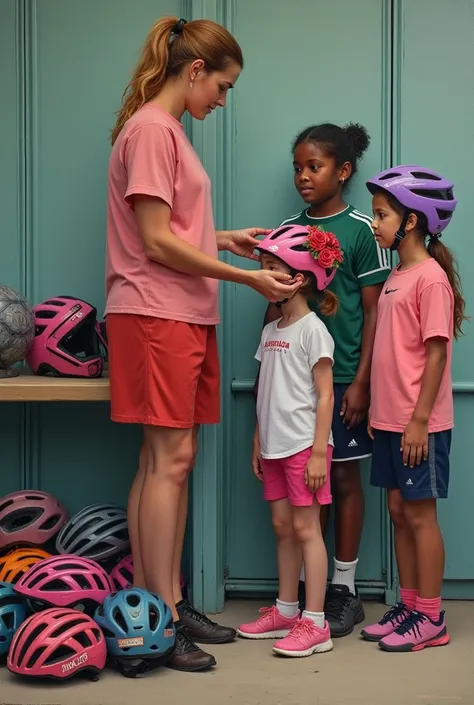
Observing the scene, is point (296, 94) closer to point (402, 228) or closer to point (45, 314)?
point (402, 228)

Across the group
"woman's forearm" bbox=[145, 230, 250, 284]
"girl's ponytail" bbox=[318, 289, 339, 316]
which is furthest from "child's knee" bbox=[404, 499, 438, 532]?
"woman's forearm" bbox=[145, 230, 250, 284]

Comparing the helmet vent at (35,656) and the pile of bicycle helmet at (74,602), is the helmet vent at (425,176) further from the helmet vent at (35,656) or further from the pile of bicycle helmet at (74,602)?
the helmet vent at (35,656)

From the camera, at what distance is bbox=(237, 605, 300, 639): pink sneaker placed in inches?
138

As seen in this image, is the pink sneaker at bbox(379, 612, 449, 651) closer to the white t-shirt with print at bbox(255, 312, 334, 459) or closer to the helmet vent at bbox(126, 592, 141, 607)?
the white t-shirt with print at bbox(255, 312, 334, 459)

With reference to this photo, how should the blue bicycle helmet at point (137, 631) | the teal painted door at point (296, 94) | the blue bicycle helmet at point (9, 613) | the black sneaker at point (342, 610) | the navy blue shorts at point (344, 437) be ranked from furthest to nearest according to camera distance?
1. the teal painted door at point (296, 94)
2. the navy blue shorts at point (344, 437)
3. the black sneaker at point (342, 610)
4. the blue bicycle helmet at point (9, 613)
5. the blue bicycle helmet at point (137, 631)

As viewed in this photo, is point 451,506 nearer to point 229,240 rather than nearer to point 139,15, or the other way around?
point 229,240

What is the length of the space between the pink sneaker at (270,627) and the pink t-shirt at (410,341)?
2.65 feet

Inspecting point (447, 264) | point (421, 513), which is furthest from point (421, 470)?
point (447, 264)

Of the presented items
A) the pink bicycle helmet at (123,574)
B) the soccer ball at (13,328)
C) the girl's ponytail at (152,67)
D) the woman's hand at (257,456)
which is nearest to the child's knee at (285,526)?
the woman's hand at (257,456)

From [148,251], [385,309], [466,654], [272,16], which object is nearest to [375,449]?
[385,309]

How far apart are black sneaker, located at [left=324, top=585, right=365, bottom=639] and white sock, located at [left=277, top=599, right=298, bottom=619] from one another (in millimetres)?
161

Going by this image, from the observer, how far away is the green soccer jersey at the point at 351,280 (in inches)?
144

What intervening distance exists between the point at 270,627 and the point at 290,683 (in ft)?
1.49

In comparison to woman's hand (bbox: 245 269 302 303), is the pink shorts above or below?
below
